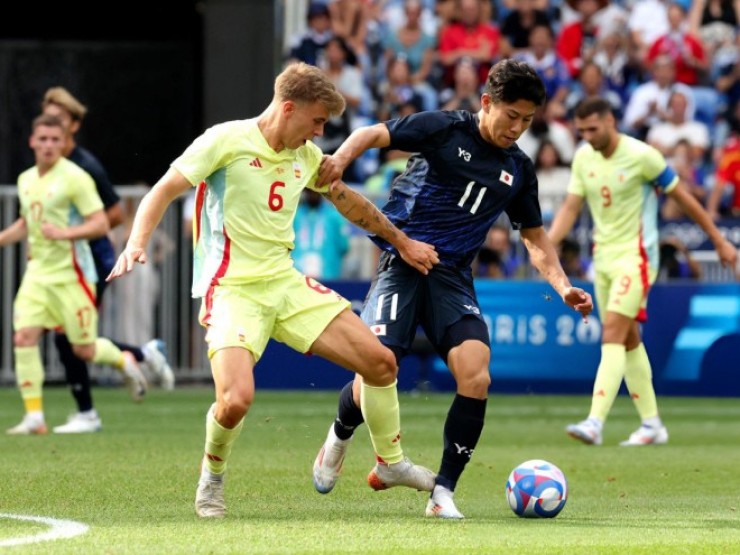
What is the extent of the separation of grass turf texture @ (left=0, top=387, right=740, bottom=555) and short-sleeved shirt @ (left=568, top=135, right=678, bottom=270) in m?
1.56

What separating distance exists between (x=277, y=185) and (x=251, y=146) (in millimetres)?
232

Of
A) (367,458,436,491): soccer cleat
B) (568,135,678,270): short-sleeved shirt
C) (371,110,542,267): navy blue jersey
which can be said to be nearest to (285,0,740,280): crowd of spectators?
(568,135,678,270): short-sleeved shirt

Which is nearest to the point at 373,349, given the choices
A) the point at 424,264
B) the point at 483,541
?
the point at 424,264

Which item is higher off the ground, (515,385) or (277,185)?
(277,185)

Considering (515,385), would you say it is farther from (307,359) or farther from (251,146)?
(251,146)

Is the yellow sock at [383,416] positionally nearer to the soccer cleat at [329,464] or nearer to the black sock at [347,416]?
the black sock at [347,416]

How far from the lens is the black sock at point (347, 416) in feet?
30.3

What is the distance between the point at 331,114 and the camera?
8336mm

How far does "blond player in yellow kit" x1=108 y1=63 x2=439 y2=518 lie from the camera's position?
26.9 ft

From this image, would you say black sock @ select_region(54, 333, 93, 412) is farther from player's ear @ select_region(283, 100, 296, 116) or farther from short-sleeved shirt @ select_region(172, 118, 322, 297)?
player's ear @ select_region(283, 100, 296, 116)

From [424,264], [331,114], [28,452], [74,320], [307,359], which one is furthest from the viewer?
[307,359]

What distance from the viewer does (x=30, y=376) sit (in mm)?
14203

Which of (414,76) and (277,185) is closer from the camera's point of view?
(277,185)

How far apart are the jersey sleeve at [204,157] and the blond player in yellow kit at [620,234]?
18.3 feet
